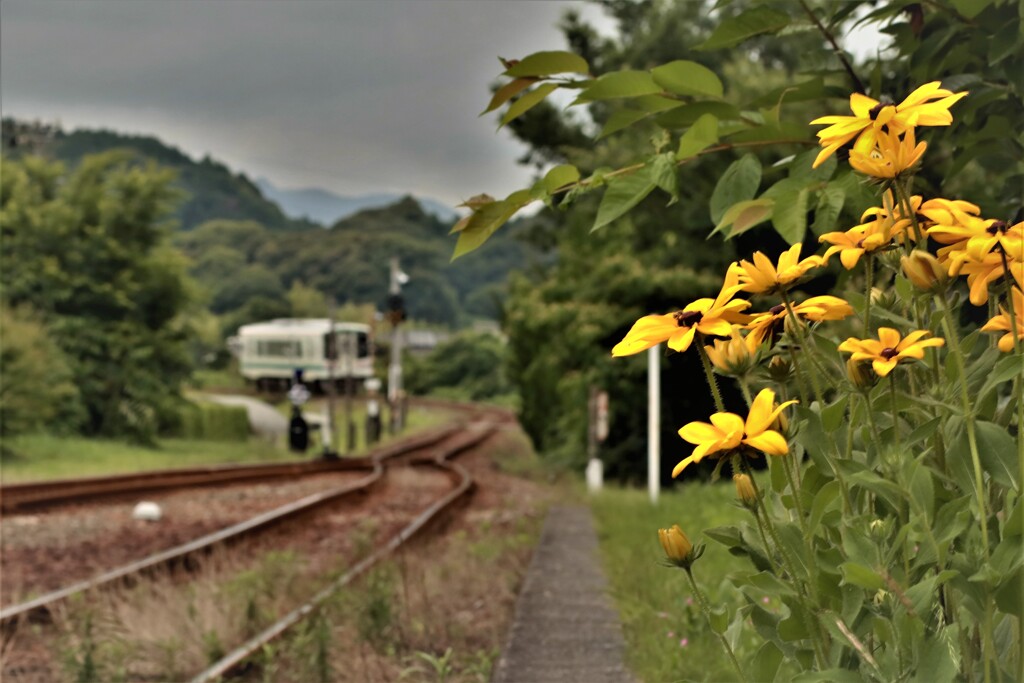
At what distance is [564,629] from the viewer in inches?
140

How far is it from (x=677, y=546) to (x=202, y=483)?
12101mm

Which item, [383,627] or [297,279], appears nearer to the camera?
[383,627]

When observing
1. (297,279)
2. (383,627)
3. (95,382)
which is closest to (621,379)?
(383,627)

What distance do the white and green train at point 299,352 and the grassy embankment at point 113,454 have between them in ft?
32.8

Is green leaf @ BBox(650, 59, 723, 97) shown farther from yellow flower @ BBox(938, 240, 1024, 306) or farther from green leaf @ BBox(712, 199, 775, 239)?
yellow flower @ BBox(938, 240, 1024, 306)

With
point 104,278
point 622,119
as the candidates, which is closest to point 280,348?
point 104,278

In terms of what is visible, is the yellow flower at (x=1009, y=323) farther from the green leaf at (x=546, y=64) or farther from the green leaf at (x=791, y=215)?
the green leaf at (x=546, y=64)

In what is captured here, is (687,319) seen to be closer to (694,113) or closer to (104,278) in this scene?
(694,113)

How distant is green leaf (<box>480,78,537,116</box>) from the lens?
1412 mm

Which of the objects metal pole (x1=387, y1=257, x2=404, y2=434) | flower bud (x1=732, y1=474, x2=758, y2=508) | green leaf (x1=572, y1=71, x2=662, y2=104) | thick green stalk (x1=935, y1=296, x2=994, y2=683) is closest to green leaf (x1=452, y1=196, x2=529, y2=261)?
green leaf (x1=572, y1=71, x2=662, y2=104)

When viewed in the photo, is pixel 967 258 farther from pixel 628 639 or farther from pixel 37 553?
pixel 37 553

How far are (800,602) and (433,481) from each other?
1308cm

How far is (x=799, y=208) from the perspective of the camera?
60.6 inches

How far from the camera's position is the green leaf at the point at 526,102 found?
143 centimetres
